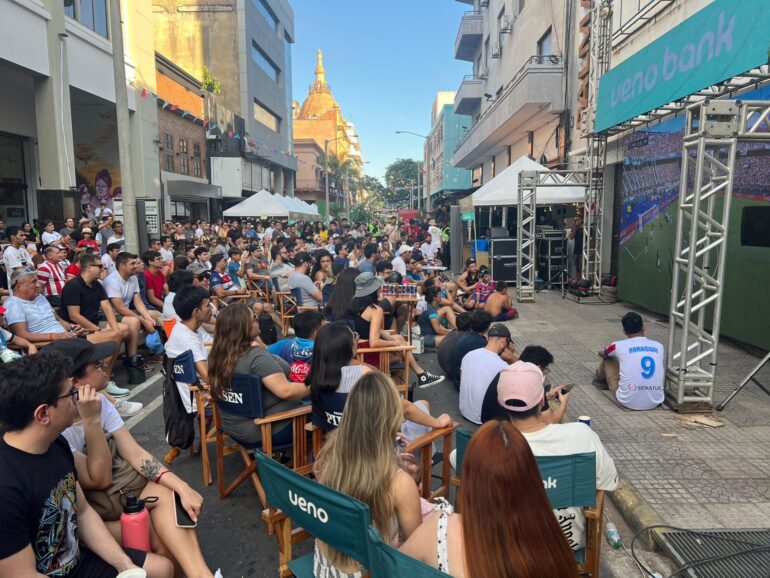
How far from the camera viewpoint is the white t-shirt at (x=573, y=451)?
2.98 m

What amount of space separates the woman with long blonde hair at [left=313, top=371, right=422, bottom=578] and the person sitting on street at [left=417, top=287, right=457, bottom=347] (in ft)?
21.2

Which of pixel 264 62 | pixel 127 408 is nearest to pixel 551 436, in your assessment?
pixel 127 408

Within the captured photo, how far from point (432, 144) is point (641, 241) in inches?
2416

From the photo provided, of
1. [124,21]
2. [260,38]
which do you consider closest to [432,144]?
[260,38]

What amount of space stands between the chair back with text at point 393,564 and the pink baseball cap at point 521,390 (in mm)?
1236

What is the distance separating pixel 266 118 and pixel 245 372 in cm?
4719

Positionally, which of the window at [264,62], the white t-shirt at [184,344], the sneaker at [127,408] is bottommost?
the sneaker at [127,408]

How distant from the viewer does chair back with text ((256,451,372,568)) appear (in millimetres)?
2205

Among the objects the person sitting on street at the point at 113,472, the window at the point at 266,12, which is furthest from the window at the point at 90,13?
the window at the point at 266,12

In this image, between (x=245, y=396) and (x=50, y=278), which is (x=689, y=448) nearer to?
(x=245, y=396)

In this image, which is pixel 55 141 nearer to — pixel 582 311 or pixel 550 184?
pixel 550 184

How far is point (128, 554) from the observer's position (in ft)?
8.73

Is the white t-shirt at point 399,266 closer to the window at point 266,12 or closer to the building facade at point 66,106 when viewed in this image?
the building facade at point 66,106

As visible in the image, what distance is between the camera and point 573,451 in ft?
9.98
